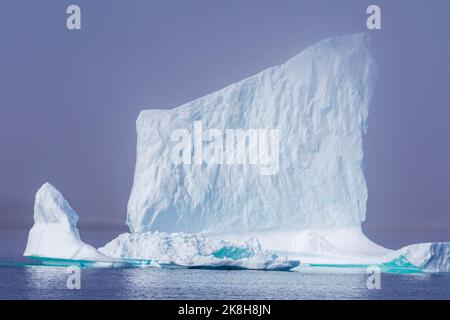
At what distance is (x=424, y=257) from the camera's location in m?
18.5

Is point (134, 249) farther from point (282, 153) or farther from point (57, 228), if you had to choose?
point (282, 153)

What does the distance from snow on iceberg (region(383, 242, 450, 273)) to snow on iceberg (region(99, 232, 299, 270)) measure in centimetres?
204

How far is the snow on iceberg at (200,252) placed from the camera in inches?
737

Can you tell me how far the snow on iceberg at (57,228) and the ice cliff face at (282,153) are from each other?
1493 millimetres

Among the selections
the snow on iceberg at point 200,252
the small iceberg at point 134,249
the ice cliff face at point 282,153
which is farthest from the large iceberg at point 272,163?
the snow on iceberg at point 200,252

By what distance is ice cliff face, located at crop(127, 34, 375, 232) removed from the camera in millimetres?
20297

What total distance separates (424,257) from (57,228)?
747cm

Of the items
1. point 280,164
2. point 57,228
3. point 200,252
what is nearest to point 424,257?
point 280,164

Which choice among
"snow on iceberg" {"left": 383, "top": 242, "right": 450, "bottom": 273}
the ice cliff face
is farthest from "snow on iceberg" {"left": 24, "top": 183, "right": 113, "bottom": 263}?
"snow on iceberg" {"left": 383, "top": 242, "right": 450, "bottom": 273}

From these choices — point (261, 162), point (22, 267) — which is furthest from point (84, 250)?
point (261, 162)

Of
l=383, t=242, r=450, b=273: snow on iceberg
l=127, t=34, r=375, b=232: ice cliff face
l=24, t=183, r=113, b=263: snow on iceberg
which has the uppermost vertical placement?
l=127, t=34, r=375, b=232: ice cliff face

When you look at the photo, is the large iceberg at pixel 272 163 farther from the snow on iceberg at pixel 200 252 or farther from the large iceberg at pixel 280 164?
the snow on iceberg at pixel 200 252

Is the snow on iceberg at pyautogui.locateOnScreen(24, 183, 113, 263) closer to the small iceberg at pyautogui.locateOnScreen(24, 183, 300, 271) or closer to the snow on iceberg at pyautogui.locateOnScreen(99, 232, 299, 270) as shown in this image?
the small iceberg at pyautogui.locateOnScreen(24, 183, 300, 271)
